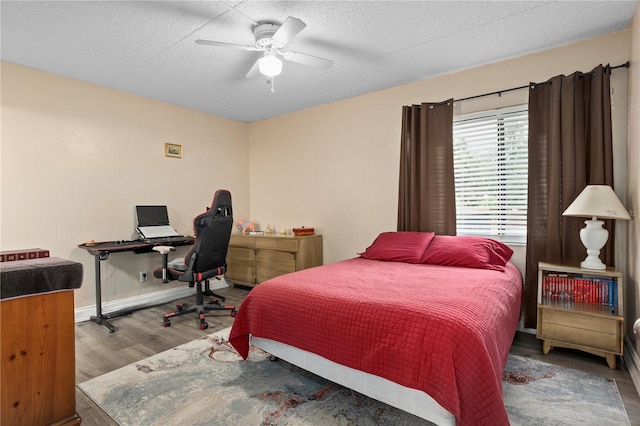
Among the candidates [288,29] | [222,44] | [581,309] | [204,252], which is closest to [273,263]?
[204,252]

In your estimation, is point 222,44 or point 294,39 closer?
point 222,44

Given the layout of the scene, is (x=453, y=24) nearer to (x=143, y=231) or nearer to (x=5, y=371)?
(x=5, y=371)

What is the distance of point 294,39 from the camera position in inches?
106

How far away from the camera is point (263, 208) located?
203 inches

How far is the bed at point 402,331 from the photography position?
140cm

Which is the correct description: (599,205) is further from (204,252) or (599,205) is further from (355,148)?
(204,252)

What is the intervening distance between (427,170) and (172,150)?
3209 mm

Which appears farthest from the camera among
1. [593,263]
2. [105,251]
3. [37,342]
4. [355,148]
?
[355,148]

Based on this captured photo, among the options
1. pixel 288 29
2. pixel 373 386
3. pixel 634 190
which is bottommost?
pixel 373 386

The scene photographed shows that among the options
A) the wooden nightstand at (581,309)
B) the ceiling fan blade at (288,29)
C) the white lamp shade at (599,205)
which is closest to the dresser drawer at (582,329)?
the wooden nightstand at (581,309)

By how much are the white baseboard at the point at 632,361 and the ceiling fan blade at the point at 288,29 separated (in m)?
3.03

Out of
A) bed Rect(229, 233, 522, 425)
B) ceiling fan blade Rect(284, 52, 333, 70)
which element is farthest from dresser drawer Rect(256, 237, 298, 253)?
ceiling fan blade Rect(284, 52, 333, 70)

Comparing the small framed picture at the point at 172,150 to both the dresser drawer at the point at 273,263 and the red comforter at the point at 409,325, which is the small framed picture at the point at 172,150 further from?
the red comforter at the point at 409,325

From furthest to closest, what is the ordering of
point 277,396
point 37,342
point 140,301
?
point 140,301 < point 277,396 < point 37,342
